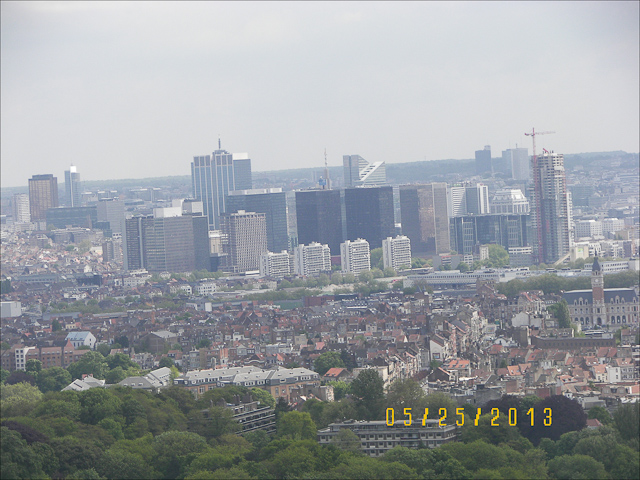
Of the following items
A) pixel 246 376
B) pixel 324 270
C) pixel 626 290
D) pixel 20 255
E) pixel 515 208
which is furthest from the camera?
pixel 515 208

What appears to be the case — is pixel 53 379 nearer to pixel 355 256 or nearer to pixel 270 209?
pixel 355 256

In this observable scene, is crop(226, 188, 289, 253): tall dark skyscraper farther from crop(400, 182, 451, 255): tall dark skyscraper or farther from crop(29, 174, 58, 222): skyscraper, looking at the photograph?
crop(29, 174, 58, 222): skyscraper

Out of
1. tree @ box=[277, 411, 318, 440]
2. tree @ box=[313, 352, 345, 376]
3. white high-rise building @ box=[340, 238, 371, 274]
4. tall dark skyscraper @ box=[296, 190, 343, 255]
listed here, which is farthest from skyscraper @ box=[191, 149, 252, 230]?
tree @ box=[277, 411, 318, 440]

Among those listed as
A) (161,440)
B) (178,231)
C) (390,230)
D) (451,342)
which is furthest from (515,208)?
(161,440)

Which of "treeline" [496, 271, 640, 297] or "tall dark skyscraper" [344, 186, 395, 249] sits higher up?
"tall dark skyscraper" [344, 186, 395, 249]

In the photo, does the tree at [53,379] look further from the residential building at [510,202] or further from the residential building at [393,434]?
the residential building at [510,202]

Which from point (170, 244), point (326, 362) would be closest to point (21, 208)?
point (170, 244)

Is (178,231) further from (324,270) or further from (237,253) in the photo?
(324,270)
